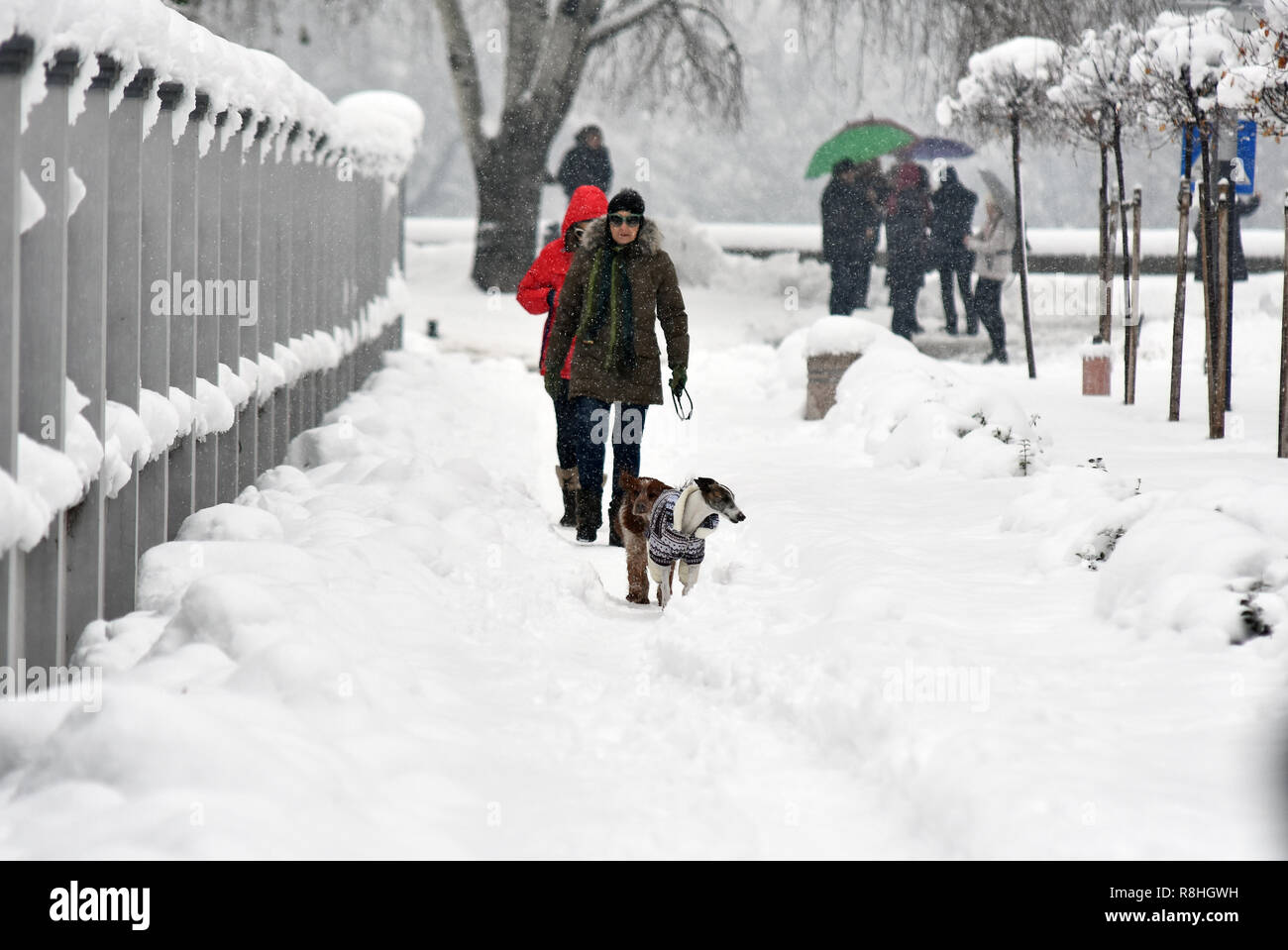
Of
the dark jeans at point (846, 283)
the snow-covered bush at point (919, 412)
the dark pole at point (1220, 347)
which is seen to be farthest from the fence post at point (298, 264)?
the dark jeans at point (846, 283)

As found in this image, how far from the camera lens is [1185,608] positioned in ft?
14.9

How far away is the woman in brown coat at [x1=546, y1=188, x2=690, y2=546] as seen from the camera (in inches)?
272

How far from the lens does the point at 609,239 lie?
22.7 ft

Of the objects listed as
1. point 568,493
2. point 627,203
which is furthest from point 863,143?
point 627,203

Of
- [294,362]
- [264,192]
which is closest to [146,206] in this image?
[264,192]

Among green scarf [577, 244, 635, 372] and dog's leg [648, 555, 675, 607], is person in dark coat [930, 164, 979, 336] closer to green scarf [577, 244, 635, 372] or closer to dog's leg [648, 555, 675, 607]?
green scarf [577, 244, 635, 372]

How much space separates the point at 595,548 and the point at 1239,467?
335 centimetres

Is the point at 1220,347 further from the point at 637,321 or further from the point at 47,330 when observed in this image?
the point at 47,330

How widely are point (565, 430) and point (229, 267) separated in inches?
78.5

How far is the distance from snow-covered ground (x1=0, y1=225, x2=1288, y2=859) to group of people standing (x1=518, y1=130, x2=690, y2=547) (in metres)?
0.48

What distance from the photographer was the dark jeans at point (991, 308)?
51.2ft
